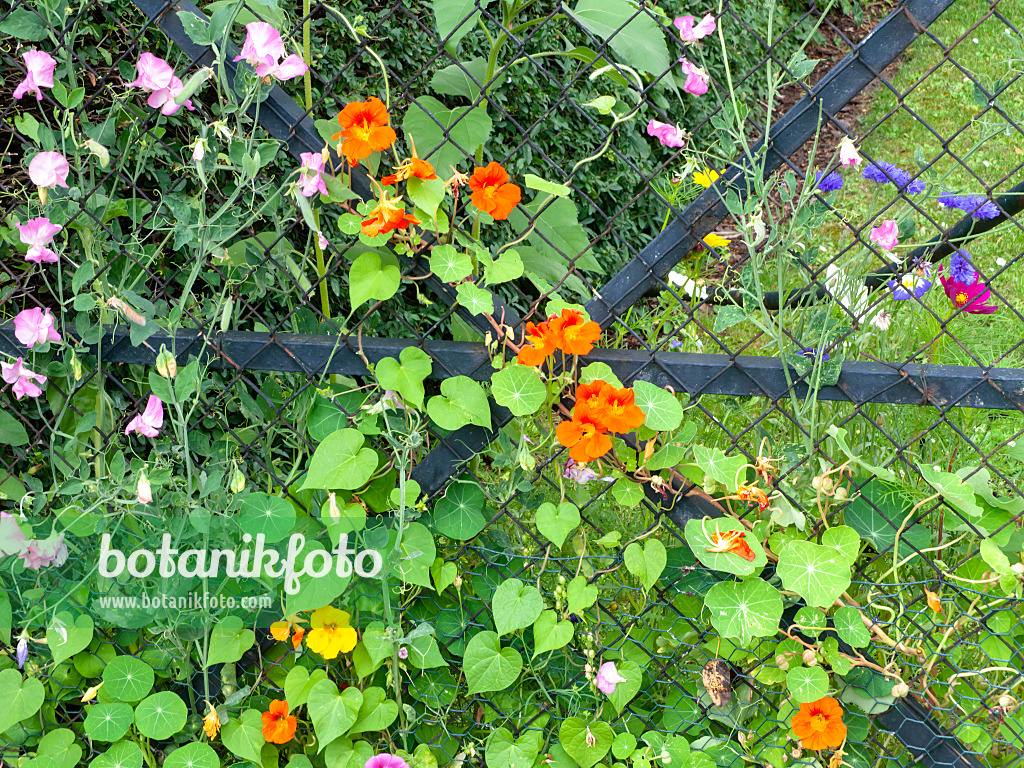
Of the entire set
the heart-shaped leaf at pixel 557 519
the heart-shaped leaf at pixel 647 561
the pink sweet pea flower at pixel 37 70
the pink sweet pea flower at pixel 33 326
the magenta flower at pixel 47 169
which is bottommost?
the pink sweet pea flower at pixel 33 326

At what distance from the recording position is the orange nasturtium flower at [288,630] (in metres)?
1.45

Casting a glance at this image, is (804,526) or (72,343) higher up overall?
(804,526)

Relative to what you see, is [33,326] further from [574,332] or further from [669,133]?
[669,133]

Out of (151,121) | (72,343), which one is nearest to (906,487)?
(72,343)

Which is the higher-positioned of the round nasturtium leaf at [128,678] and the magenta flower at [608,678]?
the magenta flower at [608,678]

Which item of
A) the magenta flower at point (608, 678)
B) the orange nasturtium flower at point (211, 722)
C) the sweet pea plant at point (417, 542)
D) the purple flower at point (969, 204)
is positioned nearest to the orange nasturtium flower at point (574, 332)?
the sweet pea plant at point (417, 542)

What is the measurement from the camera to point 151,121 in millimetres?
1997

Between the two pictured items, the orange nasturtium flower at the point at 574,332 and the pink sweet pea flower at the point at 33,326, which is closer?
the orange nasturtium flower at the point at 574,332

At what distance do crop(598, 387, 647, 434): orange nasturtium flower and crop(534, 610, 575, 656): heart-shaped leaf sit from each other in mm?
398

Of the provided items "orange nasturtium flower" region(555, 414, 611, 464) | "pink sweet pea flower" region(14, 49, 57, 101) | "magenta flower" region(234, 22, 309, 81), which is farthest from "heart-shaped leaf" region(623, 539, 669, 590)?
"pink sweet pea flower" region(14, 49, 57, 101)

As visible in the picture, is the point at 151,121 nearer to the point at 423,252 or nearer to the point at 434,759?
the point at 423,252

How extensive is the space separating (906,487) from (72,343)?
170 centimetres

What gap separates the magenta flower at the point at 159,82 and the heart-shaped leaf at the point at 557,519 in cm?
94

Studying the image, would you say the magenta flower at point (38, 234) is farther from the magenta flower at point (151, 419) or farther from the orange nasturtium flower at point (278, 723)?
the orange nasturtium flower at point (278, 723)
